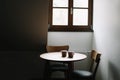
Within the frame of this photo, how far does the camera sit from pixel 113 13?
3.23m

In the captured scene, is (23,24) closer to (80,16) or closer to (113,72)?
(80,16)

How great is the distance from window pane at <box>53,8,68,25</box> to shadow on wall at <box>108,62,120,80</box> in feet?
4.20

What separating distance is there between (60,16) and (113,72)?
60.0 inches

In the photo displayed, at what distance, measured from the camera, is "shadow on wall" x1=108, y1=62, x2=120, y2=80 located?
10.3ft

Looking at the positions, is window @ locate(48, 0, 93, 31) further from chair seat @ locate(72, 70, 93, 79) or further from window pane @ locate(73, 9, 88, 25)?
chair seat @ locate(72, 70, 93, 79)

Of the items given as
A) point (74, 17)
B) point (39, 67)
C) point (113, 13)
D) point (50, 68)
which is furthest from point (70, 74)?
point (74, 17)

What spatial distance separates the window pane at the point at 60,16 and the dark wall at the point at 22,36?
0.55m

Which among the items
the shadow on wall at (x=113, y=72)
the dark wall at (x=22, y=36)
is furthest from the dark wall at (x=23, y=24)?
the shadow on wall at (x=113, y=72)

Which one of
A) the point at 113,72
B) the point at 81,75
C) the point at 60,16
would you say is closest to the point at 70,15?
the point at 60,16

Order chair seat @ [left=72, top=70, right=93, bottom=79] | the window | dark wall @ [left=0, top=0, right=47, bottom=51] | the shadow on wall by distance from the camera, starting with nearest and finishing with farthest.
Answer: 1. the shadow on wall
2. chair seat @ [left=72, top=70, right=93, bottom=79]
3. dark wall @ [left=0, top=0, right=47, bottom=51]
4. the window

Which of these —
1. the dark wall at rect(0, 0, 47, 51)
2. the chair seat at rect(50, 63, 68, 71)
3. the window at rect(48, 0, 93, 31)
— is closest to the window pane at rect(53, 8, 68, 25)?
the window at rect(48, 0, 93, 31)

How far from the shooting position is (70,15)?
422 cm

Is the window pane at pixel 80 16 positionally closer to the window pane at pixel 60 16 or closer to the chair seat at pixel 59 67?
the window pane at pixel 60 16

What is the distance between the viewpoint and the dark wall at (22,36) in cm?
356
